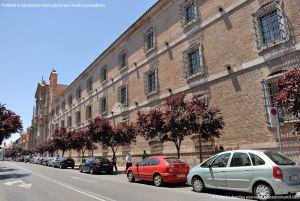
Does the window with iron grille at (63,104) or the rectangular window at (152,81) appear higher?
the window with iron grille at (63,104)

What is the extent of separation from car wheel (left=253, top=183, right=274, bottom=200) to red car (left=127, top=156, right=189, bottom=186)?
192 inches

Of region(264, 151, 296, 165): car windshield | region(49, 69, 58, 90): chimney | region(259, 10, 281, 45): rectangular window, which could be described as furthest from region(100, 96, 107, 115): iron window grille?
region(49, 69, 58, 90): chimney

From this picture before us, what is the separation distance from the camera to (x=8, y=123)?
2523 centimetres

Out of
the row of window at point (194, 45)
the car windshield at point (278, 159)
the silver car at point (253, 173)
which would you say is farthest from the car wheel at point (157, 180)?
the row of window at point (194, 45)

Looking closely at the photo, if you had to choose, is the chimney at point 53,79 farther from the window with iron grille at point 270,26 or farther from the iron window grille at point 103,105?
the window with iron grille at point 270,26

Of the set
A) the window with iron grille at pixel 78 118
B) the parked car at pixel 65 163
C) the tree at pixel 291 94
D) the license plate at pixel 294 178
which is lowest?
the license plate at pixel 294 178

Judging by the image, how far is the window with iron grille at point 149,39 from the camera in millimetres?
26763

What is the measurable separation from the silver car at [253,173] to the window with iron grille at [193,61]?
10.3 metres

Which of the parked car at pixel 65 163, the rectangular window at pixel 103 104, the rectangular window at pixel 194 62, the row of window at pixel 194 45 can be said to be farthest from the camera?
the rectangular window at pixel 103 104

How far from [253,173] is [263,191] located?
603 millimetres

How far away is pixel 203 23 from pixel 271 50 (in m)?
6.18

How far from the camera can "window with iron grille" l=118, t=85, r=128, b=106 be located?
3058cm

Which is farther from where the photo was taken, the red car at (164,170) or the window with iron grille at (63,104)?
the window with iron grille at (63,104)

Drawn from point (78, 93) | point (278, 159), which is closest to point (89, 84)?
point (78, 93)
